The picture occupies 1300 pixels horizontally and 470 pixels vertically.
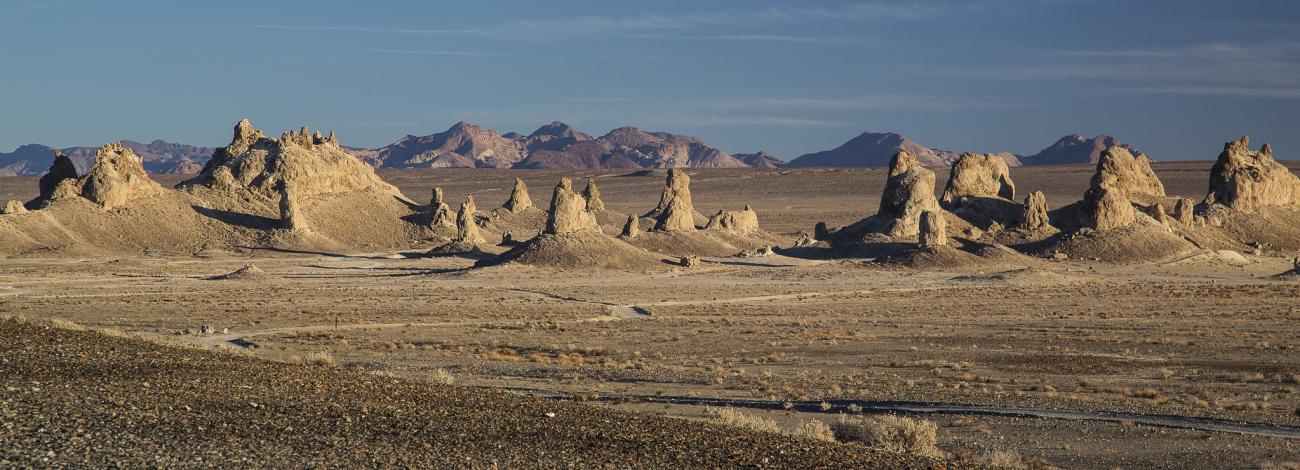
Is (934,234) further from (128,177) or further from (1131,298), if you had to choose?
(128,177)

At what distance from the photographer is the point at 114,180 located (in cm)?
8062

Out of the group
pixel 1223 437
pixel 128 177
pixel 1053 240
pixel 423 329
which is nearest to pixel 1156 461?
pixel 1223 437

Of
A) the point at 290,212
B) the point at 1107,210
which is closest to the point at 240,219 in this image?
the point at 290,212

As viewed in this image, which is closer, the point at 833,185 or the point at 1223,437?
the point at 1223,437

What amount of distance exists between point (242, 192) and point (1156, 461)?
78.9 metres

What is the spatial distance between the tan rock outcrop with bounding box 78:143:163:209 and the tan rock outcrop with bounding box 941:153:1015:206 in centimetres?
5194

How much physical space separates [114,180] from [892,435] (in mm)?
74025

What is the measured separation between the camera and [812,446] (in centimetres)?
1427

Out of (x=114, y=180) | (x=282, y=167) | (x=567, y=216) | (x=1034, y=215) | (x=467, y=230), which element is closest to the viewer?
(x=567, y=216)

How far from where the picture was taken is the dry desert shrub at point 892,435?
16.0 m

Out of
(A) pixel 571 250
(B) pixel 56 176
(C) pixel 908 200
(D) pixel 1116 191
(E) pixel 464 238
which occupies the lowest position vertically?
(E) pixel 464 238

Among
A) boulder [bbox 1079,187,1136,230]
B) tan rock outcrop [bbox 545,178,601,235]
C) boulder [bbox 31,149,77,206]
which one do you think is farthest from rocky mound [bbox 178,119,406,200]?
boulder [bbox 1079,187,1136,230]

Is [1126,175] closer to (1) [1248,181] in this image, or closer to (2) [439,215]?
(1) [1248,181]

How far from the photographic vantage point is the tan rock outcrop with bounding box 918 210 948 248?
228ft
